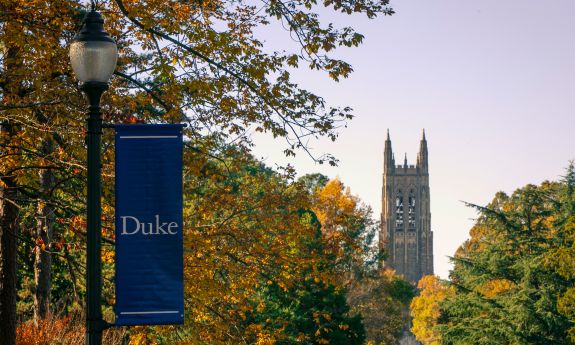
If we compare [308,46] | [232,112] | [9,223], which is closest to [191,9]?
[232,112]

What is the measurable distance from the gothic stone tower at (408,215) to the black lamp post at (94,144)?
177 metres

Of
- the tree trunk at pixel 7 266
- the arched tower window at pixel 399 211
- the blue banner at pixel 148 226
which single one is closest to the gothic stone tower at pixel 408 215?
the arched tower window at pixel 399 211

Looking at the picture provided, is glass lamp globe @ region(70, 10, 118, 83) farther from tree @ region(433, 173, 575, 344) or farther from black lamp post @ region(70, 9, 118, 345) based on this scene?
tree @ region(433, 173, 575, 344)

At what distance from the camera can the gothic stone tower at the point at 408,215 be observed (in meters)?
188

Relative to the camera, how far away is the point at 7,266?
712 inches

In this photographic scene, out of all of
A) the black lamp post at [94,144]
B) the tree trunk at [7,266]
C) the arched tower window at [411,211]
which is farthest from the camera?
the arched tower window at [411,211]

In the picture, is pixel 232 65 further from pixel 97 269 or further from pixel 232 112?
pixel 97 269

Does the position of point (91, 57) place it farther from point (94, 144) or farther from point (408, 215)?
point (408, 215)

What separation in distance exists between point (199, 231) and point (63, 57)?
408 cm

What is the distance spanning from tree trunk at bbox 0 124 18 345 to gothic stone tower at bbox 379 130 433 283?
168m

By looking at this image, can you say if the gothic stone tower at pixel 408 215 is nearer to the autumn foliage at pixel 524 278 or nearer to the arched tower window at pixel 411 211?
the arched tower window at pixel 411 211

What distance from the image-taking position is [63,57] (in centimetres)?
1700

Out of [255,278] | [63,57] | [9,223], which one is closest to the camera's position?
[63,57]

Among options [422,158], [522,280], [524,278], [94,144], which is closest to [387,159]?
[422,158]
